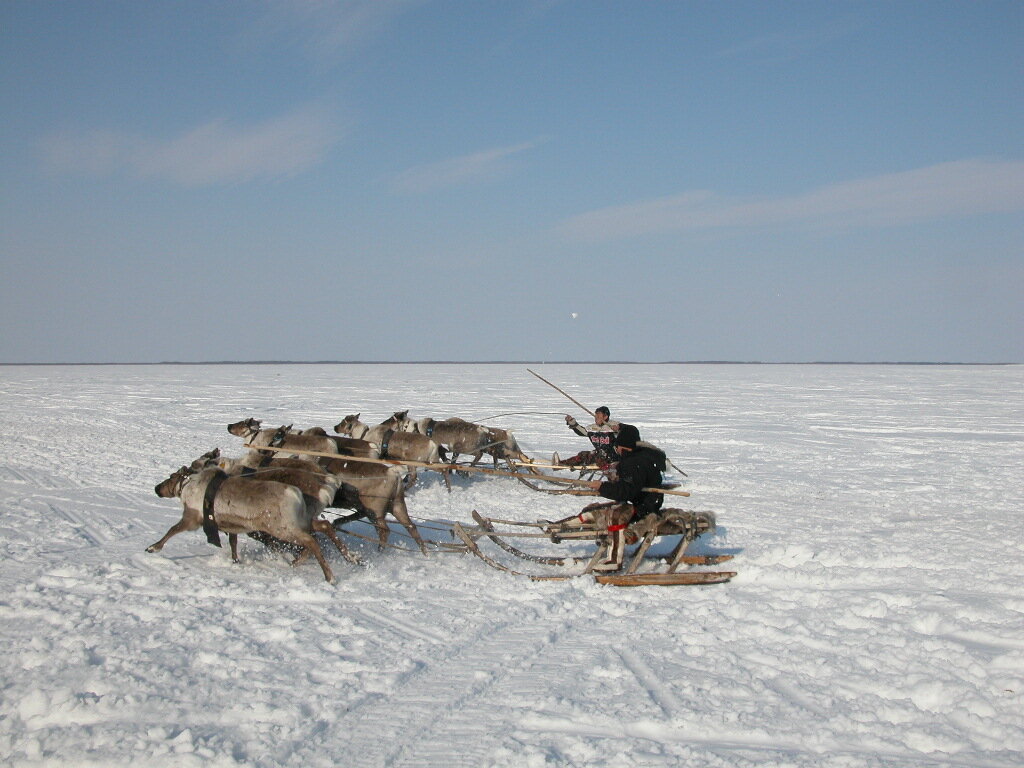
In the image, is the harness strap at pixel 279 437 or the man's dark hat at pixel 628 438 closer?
the man's dark hat at pixel 628 438

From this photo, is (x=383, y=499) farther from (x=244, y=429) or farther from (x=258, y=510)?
(x=244, y=429)

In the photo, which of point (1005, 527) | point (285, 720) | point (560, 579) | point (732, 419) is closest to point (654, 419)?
point (732, 419)

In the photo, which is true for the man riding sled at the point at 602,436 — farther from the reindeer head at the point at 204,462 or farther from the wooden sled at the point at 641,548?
the reindeer head at the point at 204,462

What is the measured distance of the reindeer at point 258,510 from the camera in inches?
245

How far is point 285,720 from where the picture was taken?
3.97 m

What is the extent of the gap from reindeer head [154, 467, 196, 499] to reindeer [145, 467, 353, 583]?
9.3 inches

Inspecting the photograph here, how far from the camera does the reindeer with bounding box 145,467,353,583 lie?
6.21 m

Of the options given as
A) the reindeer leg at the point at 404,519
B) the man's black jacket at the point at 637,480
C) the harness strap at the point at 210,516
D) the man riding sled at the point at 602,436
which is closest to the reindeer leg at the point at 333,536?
the reindeer leg at the point at 404,519

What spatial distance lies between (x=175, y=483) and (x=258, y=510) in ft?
4.39

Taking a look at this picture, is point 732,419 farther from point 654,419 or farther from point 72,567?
point 72,567

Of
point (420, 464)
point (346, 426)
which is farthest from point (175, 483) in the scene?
point (346, 426)

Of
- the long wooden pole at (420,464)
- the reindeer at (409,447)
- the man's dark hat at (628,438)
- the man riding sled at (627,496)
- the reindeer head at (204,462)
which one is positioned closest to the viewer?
the man riding sled at (627,496)

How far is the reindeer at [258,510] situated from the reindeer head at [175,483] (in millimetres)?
236

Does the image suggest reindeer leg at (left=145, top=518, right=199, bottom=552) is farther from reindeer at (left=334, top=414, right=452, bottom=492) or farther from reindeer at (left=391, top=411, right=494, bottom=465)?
reindeer at (left=391, top=411, right=494, bottom=465)
